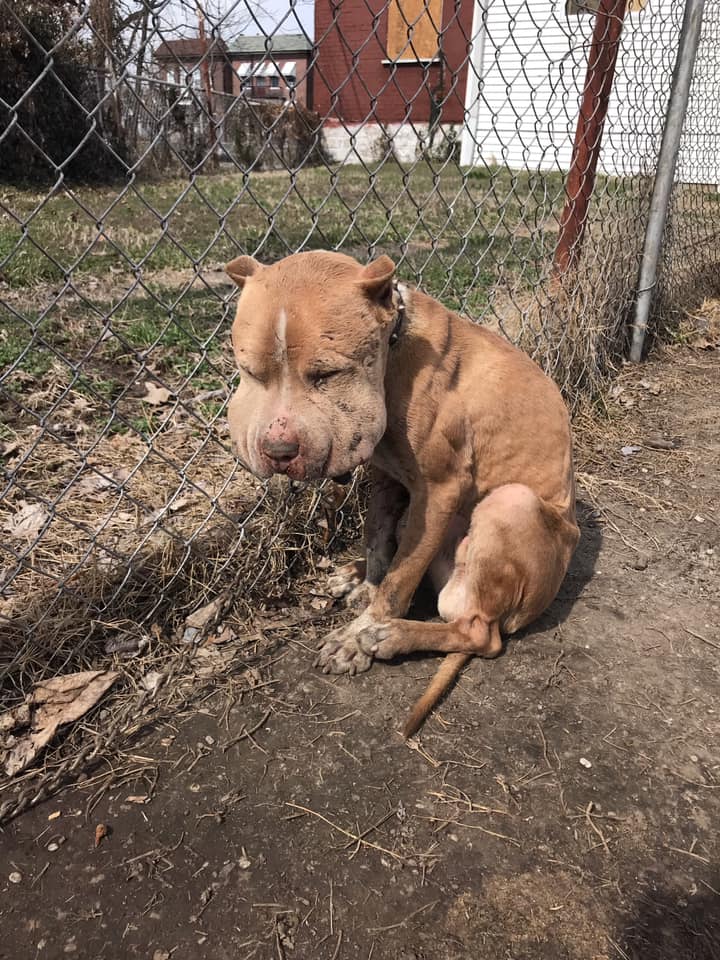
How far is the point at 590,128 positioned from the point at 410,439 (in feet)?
9.45

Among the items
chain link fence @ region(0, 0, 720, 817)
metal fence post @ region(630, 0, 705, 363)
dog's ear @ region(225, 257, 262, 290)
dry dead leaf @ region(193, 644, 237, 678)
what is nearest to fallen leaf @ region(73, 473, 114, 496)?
chain link fence @ region(0, 0, 720, 817)

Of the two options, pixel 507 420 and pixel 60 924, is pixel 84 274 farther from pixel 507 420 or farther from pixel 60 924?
Result: pixel 60 924

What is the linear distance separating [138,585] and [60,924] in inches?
45.0

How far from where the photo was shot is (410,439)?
2.26 meters

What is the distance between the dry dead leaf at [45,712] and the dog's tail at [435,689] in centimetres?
101

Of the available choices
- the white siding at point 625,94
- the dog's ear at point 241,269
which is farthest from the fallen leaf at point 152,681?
the white siding at point 625,94

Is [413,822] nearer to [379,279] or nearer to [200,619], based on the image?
[200,619]

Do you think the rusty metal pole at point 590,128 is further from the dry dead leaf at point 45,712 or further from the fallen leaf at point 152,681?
the dry dead leaf at point 45,712

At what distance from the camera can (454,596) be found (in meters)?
2.61

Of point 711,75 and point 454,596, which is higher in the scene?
point 711,75

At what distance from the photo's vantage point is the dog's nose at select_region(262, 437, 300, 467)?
5.67 feet

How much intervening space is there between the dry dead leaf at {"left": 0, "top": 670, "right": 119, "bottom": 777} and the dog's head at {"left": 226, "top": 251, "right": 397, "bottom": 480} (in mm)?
1018

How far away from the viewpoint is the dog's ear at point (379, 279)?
5.98ft

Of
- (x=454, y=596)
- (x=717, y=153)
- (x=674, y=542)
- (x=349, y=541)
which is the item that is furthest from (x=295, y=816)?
(x=717, y=153)
